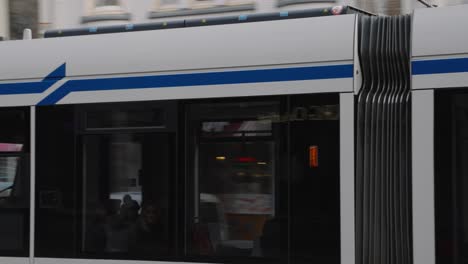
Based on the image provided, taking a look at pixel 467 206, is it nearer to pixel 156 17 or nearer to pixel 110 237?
→ pixel 110 237

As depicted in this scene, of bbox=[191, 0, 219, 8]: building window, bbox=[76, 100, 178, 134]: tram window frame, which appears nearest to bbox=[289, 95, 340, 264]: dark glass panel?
bbox=[76, 100, 178, 134]: tram window frame

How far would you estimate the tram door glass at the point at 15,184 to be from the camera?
6.65 m

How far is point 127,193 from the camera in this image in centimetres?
625

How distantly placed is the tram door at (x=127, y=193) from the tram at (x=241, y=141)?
0.04ft

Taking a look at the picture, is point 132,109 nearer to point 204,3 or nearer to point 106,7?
point 204,3

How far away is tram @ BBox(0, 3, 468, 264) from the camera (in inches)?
208

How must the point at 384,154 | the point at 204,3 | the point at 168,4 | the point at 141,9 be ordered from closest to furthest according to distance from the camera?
1. the point at 384,154
2. the point at 204,3
3. the point at 168,4
4. the point at 141,9

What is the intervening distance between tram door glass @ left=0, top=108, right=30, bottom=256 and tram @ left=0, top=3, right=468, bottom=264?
1 cm

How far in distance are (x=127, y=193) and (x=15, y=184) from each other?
115 centimetres

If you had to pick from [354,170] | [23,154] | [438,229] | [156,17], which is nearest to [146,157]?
[23,154]

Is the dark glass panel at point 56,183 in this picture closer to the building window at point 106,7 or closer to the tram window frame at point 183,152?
the tram window frame at point 183,152

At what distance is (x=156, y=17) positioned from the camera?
13828 millimetres

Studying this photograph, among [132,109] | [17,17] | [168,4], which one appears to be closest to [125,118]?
[132,109]

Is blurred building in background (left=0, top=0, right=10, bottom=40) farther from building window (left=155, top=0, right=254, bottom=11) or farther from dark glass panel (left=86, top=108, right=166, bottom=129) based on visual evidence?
dark glass panel (left=86, top=108, right=166, bottom=129)
